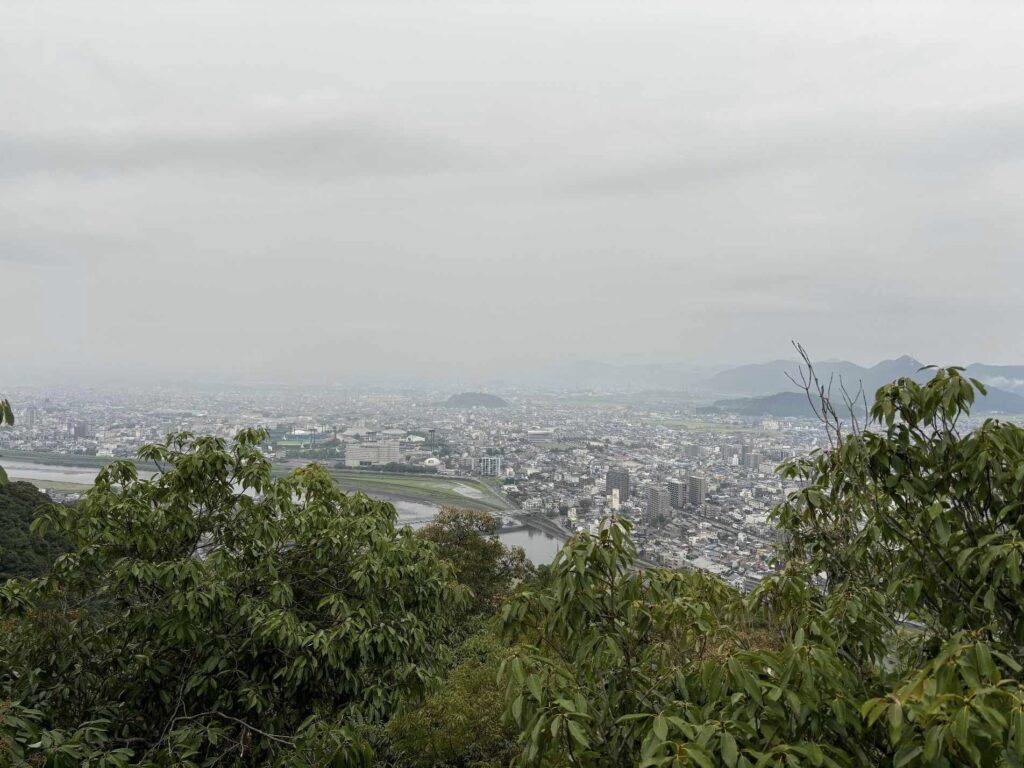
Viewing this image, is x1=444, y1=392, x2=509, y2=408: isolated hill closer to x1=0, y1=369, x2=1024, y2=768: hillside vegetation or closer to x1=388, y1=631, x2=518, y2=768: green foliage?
x1=388, y1=631, x2=518, y2=768: green foliage

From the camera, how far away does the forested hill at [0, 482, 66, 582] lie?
1070cm

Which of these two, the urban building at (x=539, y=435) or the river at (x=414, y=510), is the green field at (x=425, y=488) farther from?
the urban building at (x=539, y=435)

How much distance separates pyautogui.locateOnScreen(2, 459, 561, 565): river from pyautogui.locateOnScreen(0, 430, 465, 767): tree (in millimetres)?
14687

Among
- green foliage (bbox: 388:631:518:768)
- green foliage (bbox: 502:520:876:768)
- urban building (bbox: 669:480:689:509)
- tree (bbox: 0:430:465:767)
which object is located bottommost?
urban building (bbox: 669:480:689:509)

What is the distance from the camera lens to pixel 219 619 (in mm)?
4094

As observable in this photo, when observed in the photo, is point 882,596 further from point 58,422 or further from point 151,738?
point 58,422

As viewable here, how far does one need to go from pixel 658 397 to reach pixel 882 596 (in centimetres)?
8780

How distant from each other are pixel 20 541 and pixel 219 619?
27.2ft

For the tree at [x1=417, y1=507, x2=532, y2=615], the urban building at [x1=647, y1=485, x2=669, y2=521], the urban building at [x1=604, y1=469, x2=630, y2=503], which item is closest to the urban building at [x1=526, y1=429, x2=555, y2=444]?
the urban building at [x1=604, y1=469, x2=630, y2=503]

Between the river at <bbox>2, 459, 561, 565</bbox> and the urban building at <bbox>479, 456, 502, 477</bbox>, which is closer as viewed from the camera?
the river at <bbox>2, 459, 561, 565</bbox>

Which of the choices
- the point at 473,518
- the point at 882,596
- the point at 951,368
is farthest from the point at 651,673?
the point at 473,518

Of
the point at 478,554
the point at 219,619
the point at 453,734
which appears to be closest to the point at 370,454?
the point at 478,554

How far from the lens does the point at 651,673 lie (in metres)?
2.71

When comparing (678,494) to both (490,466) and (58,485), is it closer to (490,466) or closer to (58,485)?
(490,466)
